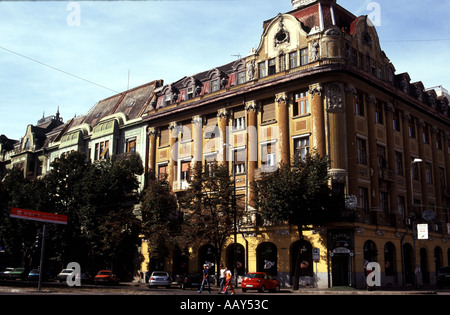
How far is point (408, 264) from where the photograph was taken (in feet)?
137

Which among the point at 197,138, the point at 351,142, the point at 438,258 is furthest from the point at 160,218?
the point at 438,258

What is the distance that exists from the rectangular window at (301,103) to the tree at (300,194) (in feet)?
19.2

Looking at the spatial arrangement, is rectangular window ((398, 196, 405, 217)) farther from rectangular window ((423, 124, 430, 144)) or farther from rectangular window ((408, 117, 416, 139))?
rectangular window ((423, 124, 430, 144))

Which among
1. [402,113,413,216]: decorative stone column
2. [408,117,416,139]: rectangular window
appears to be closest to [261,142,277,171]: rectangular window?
[402,113,413,216]: decorative stone column

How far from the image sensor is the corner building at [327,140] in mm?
36844

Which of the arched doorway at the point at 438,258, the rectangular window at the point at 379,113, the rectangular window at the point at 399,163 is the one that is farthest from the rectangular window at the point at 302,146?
the arched doorway at the point at 438,258

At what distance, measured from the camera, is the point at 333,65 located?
123ft

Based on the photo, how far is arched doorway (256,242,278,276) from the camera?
127 feet

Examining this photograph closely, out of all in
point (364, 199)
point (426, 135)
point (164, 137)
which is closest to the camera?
point (364, 199)

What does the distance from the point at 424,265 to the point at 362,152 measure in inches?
550

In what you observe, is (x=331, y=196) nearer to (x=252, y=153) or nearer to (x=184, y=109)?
(x=252, y=153)

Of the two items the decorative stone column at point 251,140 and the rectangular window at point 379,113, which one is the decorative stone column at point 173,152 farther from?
the rectangular window at point 379,113

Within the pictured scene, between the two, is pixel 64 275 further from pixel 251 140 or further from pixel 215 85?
pixel 215 85
